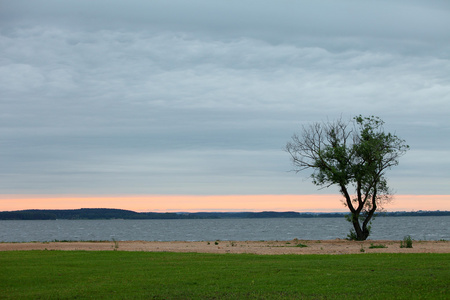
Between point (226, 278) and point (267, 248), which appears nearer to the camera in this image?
point (226, 278)

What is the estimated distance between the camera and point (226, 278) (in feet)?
57.5

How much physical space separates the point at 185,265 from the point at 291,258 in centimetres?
599

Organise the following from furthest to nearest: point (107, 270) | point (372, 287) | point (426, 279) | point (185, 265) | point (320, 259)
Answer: point (320, 259) → point (185, 265) → point (107, 270) → point (426, 279) → point (372, 287)

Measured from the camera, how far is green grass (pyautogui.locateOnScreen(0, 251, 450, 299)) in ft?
47.8

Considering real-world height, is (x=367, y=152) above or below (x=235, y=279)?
above

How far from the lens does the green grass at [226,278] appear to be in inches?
573

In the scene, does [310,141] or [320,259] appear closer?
[320,259]

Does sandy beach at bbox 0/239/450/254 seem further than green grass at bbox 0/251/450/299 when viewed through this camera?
Yes

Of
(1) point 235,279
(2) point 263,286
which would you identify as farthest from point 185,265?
(2) point 263,286

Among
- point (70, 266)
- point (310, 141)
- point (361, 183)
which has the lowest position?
point (70, 266)

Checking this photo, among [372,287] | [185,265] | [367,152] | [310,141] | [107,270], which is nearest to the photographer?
[372,287]

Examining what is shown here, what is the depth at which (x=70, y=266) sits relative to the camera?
21.7 metres

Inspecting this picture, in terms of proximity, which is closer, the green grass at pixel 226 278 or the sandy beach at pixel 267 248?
the green grass at pixel 226 278

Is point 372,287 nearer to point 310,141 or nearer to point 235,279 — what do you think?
point 235,279
